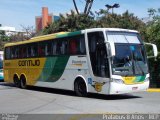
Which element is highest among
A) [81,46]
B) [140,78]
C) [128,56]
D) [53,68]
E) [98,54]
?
[81,46]

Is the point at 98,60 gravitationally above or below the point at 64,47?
below

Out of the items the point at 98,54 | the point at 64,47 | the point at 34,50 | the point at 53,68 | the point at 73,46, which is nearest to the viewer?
the point at 98,54

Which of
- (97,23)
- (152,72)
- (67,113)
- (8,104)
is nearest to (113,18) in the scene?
(97,23)

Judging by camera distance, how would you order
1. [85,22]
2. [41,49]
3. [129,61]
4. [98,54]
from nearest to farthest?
1. [129,61]
2. [98,54]
3. [41,49]
4. [85,22]

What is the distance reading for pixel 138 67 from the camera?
696 inches

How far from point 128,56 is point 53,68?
5218mm

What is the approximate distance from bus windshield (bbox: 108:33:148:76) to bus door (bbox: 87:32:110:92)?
1.29 feet

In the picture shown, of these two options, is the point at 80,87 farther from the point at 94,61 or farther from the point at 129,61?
the point at 129,61

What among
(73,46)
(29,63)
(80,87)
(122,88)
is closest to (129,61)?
(122,88)

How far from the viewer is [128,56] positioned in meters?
17.4

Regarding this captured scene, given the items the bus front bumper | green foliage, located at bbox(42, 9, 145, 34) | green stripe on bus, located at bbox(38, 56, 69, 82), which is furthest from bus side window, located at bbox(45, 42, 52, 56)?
green foliage, located at bbox(42, 9, 145, 34)

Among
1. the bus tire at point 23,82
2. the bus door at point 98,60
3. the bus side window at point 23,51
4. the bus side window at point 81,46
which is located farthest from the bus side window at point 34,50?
the bus door at point 98,60

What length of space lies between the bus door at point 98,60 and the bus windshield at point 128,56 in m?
0.39

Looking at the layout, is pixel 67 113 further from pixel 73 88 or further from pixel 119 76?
pixel 73 88
